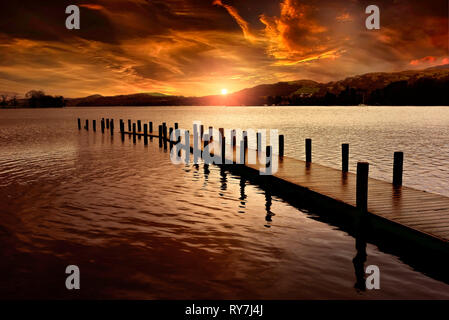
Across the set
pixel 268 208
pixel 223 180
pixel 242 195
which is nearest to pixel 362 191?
pixel 268 208

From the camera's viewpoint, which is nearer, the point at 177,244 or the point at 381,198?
the point at 177,244

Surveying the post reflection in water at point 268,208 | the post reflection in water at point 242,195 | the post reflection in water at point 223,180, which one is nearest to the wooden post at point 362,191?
the post reflection in water at point 268,208

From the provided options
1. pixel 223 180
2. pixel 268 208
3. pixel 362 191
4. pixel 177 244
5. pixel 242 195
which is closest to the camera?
pixel 177 244

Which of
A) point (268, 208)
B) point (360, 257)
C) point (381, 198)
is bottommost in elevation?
point (360, 257)

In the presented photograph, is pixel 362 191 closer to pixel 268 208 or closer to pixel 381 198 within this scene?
pixel 381 198

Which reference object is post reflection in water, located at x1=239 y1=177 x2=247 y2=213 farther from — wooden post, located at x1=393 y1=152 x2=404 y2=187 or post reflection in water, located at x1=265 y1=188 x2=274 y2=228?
wooden post, located at x1=393 y1=152 x2=404 y2=187

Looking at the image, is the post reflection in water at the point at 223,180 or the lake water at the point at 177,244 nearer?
the lake water at the point at 177,244

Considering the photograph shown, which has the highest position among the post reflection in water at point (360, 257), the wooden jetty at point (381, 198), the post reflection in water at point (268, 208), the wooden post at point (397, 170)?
the wooden post at point (397, 170)

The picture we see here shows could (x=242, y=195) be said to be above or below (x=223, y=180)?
below

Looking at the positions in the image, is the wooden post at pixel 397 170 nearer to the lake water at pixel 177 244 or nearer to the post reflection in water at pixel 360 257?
the lake water at pixel 177 244

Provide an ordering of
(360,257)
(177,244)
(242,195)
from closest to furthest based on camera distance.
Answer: (360,257) < (177,244) < (242,195)

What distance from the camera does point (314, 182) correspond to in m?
A: 13.8

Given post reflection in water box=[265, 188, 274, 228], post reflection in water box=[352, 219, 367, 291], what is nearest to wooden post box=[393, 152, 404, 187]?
post reflection in water box=[352, 219, 367, 291]
